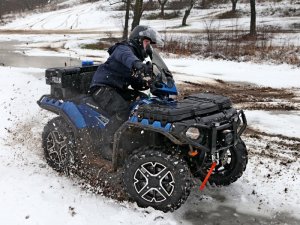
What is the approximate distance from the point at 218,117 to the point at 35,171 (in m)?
2.41

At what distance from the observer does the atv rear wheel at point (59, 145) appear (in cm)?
467

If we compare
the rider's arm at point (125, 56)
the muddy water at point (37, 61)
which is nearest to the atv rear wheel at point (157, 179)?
the rider's arm at point (125, 56)

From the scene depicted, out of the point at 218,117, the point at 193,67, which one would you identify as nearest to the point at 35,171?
the point at 218,117

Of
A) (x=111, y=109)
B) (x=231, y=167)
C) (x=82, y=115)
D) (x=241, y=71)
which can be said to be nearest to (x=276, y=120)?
(x=231, y=167)

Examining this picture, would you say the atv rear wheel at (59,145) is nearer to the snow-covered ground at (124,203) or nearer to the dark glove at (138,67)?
the snow-covered ground at (124,203)

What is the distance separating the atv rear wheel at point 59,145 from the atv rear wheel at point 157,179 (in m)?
1.00

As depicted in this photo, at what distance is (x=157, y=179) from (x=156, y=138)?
0.46 meters

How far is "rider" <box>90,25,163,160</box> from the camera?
426 centimetres

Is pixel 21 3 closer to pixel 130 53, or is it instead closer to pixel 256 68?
pixel 256 68

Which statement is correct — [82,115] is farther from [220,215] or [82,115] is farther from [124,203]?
[220,215]

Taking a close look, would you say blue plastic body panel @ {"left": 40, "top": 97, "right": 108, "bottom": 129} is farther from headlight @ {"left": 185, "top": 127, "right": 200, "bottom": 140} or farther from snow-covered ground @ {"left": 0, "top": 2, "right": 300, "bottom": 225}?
headlight @ {"left": 185, "top": 127, "right": 200, "bottom": 140}

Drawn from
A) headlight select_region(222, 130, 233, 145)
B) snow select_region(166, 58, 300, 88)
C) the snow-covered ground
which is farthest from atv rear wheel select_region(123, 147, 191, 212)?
snow select_region(166, 58, 300, 88)

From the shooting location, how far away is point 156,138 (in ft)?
13.5

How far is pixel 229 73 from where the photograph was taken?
13.4m
